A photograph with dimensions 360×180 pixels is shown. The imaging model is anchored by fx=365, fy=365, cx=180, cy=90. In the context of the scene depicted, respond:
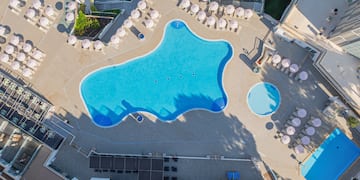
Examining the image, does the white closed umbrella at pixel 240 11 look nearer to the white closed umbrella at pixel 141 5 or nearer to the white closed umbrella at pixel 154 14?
the white closed umbrella at pixel 154 14

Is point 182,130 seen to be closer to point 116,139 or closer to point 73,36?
point 116,139

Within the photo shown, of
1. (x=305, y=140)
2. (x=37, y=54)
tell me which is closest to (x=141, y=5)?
(x=37, y=54)

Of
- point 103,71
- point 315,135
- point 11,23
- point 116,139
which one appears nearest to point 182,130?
point 116,139

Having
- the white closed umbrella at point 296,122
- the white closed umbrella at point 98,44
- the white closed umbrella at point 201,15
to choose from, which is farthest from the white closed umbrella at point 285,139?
the white closed umbrella at point 98,44

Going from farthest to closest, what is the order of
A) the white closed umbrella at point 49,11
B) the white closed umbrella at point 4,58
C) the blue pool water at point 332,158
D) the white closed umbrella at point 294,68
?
the white closed umbrella at point 49,11 < the white closed umbrella at point 4,58 < the blue pool water at point 332,158 < the white closed umbrella at point 294,68

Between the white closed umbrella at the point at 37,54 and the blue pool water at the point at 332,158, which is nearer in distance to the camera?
the blue pool water at the point at 332,158

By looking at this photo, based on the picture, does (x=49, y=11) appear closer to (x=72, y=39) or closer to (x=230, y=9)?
(x=72, y=39)

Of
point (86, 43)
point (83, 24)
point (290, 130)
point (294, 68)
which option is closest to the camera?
point (290, 130)
